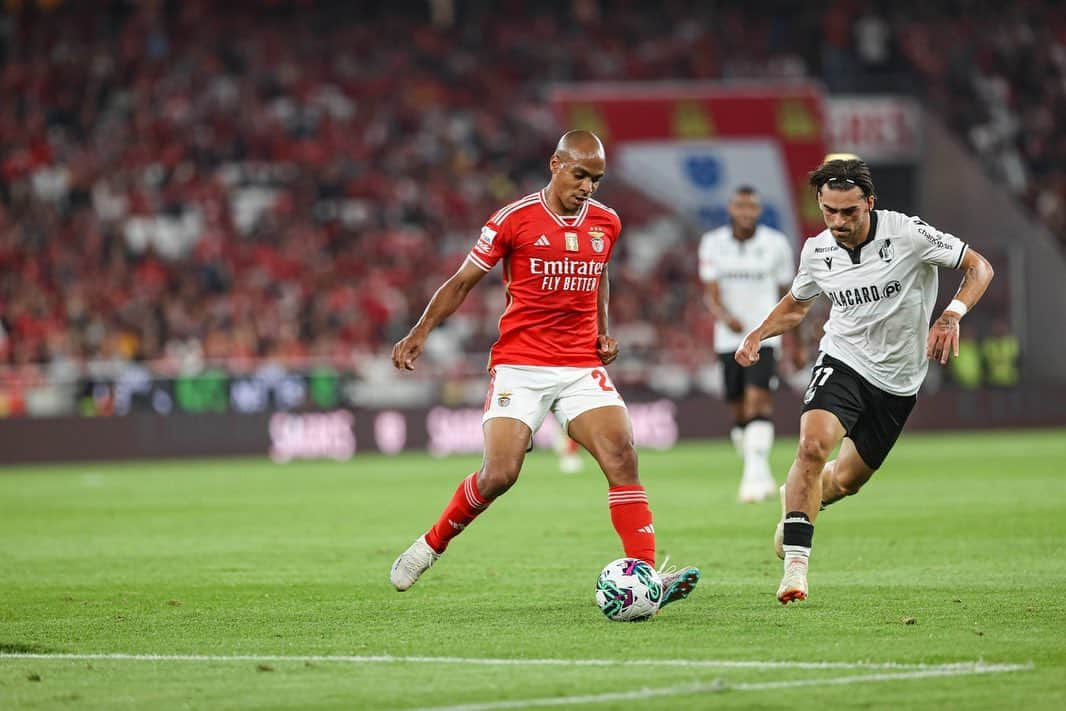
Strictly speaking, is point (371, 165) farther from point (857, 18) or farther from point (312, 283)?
point (857, 18)

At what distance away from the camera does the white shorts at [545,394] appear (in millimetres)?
9297

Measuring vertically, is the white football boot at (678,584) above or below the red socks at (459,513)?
below

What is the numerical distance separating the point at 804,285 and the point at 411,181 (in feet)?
86.8

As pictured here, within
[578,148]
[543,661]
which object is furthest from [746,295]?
[543,661]

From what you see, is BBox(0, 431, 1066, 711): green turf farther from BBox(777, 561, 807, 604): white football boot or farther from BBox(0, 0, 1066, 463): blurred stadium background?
BBox(0, 0, 1066, 463): blurred stadium background

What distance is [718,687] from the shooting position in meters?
6.51

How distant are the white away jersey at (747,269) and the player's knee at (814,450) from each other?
7.56m

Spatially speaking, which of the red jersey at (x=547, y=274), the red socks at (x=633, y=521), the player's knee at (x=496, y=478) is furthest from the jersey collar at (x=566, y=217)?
the red socks at (x=633, y=521)

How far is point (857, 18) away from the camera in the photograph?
41000 mm

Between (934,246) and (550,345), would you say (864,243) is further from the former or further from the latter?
(550,345)

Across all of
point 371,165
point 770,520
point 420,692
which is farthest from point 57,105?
point 420,692

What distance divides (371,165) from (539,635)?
28161 mm

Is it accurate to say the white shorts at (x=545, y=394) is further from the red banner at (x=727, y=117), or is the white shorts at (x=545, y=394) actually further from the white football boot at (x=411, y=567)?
the red banner at (x=727, y=117)

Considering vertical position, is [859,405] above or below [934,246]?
below
